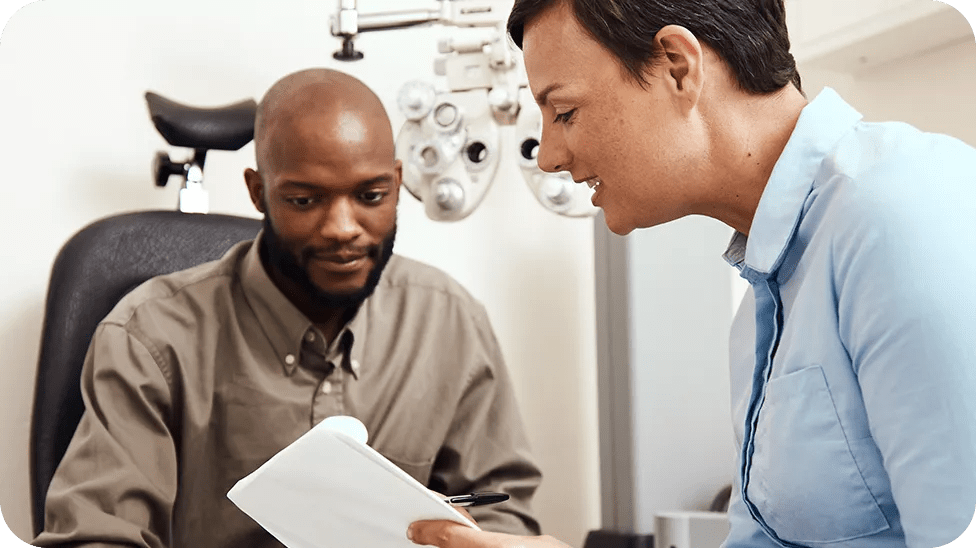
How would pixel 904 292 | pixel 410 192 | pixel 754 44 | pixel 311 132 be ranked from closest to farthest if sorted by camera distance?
pixel 904 292 < pixel 754 44 < pixel 311 132 < pixel 410 192

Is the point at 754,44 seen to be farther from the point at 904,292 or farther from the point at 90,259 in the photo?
the point at 90,259

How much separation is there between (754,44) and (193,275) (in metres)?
0.69

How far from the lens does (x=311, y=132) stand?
110 cm

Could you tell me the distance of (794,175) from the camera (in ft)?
2.22

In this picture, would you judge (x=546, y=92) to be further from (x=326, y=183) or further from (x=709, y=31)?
(x=326, y=183)

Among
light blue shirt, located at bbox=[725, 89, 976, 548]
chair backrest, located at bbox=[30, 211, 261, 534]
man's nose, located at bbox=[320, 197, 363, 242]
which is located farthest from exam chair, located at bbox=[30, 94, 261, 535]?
light blue shirt, located at bbox=[725, 89, 976, 548]

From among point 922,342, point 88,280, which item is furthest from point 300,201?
point 922,342

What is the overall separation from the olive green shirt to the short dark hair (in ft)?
1.75

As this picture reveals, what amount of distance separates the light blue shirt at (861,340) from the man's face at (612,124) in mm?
79

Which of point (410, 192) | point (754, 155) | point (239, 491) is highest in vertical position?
point (754, 155)

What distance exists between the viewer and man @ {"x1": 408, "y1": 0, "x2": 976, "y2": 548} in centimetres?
55

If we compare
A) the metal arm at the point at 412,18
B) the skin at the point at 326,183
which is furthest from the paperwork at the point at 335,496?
the metal arm at the point at 412,18

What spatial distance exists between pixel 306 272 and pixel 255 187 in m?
0.12

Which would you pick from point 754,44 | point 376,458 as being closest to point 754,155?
point 754,44
